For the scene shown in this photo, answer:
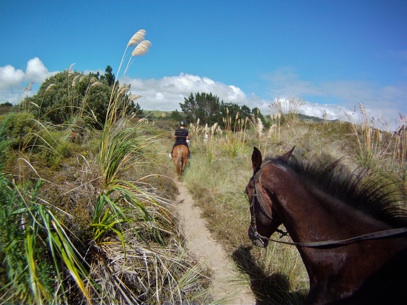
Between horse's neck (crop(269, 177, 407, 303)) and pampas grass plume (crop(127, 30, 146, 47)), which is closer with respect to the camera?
horse's neck (crop(269, 177, 407, 303))

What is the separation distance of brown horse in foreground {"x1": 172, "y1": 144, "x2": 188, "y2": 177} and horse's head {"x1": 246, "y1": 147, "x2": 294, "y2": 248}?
6.83m

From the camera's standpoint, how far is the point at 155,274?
10.2 feet

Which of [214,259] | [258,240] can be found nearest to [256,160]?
[258,240]

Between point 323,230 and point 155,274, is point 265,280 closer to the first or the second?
point 155,274

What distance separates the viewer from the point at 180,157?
9.39 meters

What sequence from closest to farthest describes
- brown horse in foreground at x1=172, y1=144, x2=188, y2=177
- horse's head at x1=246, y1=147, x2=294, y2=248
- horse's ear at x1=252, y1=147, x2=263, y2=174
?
horse's head at x1=246, y1=147, x2=294, y2=248 → horse's ear at x1=252, y1=147, x2=263, y2=174 → brown horse in foreground at x1=172, y1=144, x2=188, y2=177

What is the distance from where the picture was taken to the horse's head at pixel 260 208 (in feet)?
8.09

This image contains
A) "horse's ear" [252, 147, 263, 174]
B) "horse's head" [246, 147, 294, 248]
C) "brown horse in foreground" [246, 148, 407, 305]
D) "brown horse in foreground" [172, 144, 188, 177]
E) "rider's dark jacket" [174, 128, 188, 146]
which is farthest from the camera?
"rider's dark jacket" [174, 128, 188, 146]

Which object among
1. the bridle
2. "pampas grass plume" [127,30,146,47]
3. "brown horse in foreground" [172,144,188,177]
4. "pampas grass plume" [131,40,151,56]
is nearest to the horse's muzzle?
the bridle

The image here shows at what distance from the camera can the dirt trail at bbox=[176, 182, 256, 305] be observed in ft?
11.5

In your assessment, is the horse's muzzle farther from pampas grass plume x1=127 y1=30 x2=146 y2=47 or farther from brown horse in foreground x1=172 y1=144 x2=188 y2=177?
brown horse in foreground x1=172 y1=144 x2=188 y2=177

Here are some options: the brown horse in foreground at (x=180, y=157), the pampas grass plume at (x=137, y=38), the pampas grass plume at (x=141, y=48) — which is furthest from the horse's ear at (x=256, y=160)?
the brown horse in foreground at (x=180, y=157)

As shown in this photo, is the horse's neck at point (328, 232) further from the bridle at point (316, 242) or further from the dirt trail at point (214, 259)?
the dirt trail at point (214, 259)

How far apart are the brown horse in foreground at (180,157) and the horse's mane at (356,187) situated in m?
7.27
